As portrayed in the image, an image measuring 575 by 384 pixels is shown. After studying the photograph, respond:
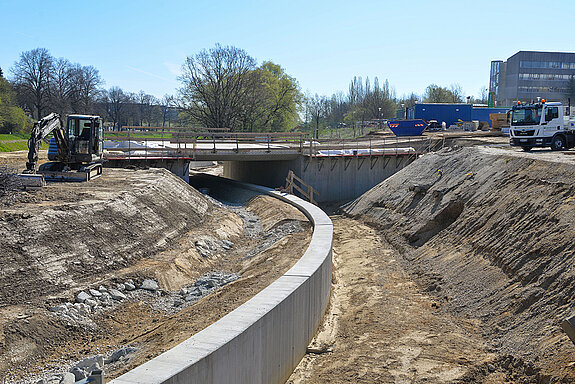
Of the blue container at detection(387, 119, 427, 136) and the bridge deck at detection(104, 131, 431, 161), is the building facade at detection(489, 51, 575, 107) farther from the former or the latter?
the bridge deck at detection(104, 131, 431, 161)

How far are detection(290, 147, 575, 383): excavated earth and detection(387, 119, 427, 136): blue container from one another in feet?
86.1

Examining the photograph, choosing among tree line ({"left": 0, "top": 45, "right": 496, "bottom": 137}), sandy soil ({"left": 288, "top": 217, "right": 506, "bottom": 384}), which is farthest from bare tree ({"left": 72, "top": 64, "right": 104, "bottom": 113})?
sandy soil ({"left": 288, "top": 217, "right": 506, "bottom": 384})

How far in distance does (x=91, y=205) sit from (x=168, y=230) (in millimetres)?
3013

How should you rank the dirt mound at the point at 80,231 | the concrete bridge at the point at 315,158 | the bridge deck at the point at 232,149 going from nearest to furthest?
the dirt mound at the point at 80,231 → the bridge deck at the point at 232,149 → the concrete bridge at the point at 315,158

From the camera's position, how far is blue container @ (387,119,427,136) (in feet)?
153

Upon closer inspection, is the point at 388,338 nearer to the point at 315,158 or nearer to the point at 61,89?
the point at 315,158

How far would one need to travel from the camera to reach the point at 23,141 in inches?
1742

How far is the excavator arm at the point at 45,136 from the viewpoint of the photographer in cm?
1933

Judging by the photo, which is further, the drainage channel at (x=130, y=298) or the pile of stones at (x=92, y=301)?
the pile of stones at (x=92, y=301)

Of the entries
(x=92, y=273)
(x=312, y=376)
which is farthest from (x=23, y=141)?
(x=312, y=376)

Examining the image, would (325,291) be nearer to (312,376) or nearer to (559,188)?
(312,376)

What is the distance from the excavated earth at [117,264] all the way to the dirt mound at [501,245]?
433 cm

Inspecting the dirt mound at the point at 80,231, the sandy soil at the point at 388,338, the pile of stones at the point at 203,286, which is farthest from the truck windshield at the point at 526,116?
the pile of stones at the point at 203,286

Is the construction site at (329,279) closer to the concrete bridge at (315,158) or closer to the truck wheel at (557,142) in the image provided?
the truck wheel at (557,142)
